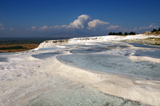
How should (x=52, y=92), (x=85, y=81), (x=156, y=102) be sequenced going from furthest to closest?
1. (x=85, y=81)
2. (x=52, y=92)
3. (x=156, y=102)

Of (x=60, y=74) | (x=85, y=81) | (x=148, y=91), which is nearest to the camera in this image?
(x=148, y=91)

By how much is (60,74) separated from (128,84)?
1.95 m

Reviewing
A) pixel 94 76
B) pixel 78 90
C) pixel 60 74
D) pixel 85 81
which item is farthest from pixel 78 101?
pixel 60 74

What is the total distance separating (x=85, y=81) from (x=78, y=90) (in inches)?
20.9

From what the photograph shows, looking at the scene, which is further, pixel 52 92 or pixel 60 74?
pixel 60 74

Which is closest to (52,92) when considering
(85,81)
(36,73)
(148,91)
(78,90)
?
(78,90)

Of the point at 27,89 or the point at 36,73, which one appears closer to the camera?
the point at 27,89

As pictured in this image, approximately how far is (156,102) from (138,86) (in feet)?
1.67

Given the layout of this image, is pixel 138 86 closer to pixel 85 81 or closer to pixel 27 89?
pixel 85 81

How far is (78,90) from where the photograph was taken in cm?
251

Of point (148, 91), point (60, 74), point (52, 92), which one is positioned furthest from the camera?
point (60, 74)

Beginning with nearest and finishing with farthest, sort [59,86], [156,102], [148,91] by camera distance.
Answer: [156,102] < [148,91] < [59,86]

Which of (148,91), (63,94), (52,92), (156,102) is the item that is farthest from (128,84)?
(52,92)

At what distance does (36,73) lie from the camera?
12.1 feet
